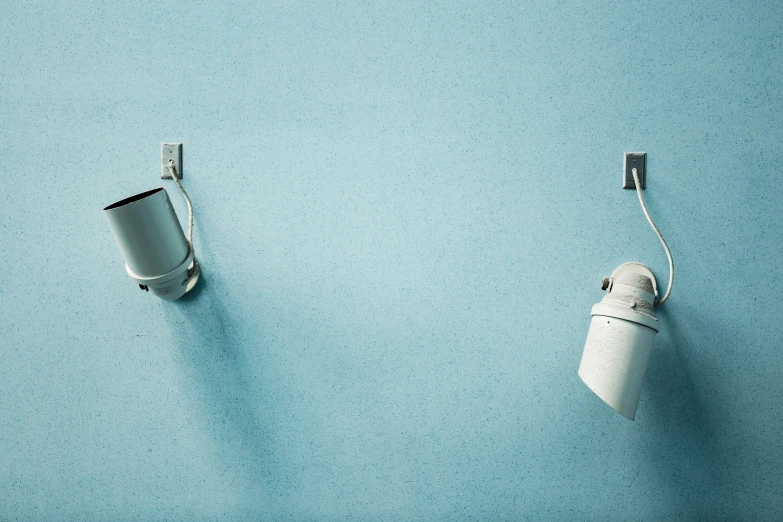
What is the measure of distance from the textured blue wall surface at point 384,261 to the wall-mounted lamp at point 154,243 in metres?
0.08

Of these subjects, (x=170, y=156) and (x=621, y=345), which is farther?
(x=170, y=156)

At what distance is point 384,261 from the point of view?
997mm

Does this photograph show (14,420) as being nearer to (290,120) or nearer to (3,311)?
(3,311)

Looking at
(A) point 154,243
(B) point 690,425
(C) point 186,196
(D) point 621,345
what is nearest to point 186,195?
(C) point 186,196

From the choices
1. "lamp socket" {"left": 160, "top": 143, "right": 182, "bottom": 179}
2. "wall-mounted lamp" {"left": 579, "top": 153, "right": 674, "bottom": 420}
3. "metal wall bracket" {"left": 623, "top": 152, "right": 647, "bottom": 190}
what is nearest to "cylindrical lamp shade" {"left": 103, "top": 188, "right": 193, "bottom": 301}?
"lamp socket" {"left": 160, "top": 143, "right": 182, "bottom": 179}

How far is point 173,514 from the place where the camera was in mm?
1001

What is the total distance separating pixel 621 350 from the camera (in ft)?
2.74

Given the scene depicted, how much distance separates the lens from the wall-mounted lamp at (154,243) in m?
0.83

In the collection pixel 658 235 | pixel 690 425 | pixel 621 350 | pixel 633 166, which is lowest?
pixel 690 425

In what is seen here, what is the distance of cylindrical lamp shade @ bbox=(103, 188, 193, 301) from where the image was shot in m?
0.83

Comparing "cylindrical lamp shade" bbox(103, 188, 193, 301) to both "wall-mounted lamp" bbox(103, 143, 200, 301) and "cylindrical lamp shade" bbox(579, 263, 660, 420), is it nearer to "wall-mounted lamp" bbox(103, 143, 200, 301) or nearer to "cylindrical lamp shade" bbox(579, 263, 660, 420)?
"wall-mounted lamp" bbox(103, 143, 200, 301)

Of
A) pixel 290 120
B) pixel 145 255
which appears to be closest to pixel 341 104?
pixel 290 120

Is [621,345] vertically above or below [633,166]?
below

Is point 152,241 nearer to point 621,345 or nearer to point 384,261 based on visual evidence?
point 384,261
